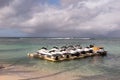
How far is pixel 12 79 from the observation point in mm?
23578

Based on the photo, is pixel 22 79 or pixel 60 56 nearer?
pixel 22 79

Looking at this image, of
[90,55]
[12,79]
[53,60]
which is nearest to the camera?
[12,79]

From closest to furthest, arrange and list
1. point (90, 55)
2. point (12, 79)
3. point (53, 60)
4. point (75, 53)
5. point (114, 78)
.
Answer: point (12, 79) → point (114, 78) → point (53, 60) → point (75, 53) → point (90, 55)

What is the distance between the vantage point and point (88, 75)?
26344 millimetres

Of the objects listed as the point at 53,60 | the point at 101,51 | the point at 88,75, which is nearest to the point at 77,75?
the point at 88,75

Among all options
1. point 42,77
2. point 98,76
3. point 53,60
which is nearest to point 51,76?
point 42,77

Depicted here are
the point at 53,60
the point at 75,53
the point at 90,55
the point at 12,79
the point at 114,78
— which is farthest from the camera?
the point at 90,55

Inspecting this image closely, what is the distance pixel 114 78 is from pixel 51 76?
6044 mm

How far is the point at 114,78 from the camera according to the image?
25406mm

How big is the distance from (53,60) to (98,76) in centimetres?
1389

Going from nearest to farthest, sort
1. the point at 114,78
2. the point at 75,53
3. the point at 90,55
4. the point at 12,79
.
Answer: the point at 12,79
the point at 114,78
the point at 75,53
the point at 90,55

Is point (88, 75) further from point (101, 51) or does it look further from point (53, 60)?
point (101, 51)

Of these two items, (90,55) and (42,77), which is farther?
(90,55)

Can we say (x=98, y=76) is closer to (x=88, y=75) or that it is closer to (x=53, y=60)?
(x=88, y=75)
